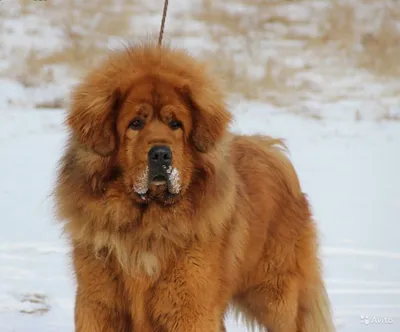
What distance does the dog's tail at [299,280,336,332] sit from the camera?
205 inches

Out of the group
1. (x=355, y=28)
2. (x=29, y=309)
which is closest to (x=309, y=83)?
(x=355, y=28)

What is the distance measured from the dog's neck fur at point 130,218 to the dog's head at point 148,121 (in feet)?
0.23

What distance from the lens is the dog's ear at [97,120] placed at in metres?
4.10

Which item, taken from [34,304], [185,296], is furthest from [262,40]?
[185,296]

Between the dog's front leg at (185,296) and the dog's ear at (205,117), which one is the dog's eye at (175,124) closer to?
the dog's ear at (205,117)

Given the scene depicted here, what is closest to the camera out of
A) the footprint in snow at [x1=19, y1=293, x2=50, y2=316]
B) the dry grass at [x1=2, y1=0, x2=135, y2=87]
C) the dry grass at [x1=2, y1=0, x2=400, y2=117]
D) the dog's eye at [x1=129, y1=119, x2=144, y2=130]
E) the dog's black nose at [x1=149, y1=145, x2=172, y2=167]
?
the dog's black nose at [x1=149, y1=145, x2=172, y2=167]

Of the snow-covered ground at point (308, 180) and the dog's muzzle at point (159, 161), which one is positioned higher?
the dog's muzzle at point (159, 161)

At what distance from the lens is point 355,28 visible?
17.5 m

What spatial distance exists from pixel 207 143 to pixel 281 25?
46.0 ft

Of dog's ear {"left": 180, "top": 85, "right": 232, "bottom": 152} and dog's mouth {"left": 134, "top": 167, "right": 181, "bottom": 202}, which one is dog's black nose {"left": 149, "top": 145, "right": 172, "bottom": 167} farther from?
dog's ear {"left": 180, "top": 85, "right": 232, "bottom": 152}

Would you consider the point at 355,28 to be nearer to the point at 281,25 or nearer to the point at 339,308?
the point at 281,25

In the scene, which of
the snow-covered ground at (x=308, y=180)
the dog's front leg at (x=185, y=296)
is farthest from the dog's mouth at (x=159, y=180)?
the snow-covered ground at (x=308, y=180)

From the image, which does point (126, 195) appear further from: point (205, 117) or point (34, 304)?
point (34, 304)

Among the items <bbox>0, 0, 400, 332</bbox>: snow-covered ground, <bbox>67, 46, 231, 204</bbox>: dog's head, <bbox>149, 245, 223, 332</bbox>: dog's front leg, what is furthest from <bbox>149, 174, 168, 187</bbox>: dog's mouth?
<bbox>0, 0, 400, 332</bbox>: snow-covered ground
